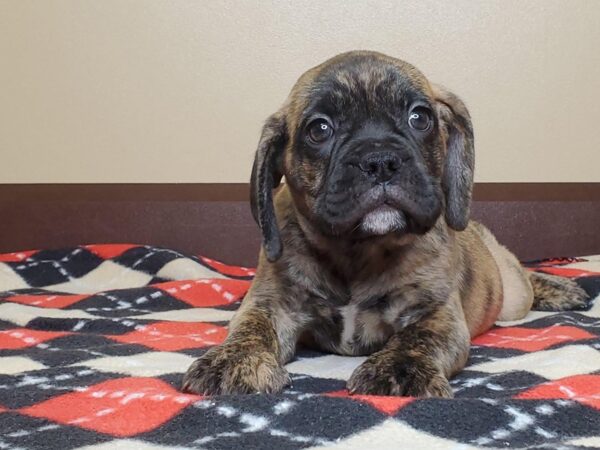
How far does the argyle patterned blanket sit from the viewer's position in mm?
1782

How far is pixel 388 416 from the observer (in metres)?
1.84

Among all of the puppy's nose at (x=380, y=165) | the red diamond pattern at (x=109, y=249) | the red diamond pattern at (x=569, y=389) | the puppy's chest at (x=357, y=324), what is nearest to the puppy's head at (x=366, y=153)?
the puppy's nose at (x=380, y=165)

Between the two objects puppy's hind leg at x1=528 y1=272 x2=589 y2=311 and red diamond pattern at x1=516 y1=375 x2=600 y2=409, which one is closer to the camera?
red diamond pattern at x1=516 y1=375 x2=600 y2=409

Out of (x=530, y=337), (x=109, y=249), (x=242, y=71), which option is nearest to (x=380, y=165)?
(x=530, y=337)

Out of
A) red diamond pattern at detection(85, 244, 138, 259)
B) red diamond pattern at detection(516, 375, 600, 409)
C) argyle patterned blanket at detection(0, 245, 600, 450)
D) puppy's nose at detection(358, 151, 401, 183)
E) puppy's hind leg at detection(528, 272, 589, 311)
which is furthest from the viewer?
red diamond pattern at detection(85, 244, 138, 259)

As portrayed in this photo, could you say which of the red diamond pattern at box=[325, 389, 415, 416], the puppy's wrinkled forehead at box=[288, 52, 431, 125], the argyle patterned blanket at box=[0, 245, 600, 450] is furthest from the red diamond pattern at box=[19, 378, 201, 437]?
the puppy's wrinkled forehead at box=[288, 52, 431, 125]

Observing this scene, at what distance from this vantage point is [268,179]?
9.41 ft

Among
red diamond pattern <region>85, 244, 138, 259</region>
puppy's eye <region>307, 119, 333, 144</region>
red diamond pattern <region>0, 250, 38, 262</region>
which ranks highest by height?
puppy's eye <region>307, 119, 333, 144</region>

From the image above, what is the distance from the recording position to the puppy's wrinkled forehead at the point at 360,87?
8.77ft

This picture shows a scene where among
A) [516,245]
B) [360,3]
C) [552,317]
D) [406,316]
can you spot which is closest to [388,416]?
[406,316]

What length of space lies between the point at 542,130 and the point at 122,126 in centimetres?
260

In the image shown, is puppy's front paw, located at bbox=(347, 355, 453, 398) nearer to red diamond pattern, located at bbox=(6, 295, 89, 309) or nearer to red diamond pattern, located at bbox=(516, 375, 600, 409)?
red diamond pattern, located at bbox=(516, 375, 600, 409)

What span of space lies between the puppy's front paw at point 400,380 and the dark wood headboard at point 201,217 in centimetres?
283

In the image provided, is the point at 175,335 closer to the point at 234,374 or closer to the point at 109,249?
the point at 234,374
